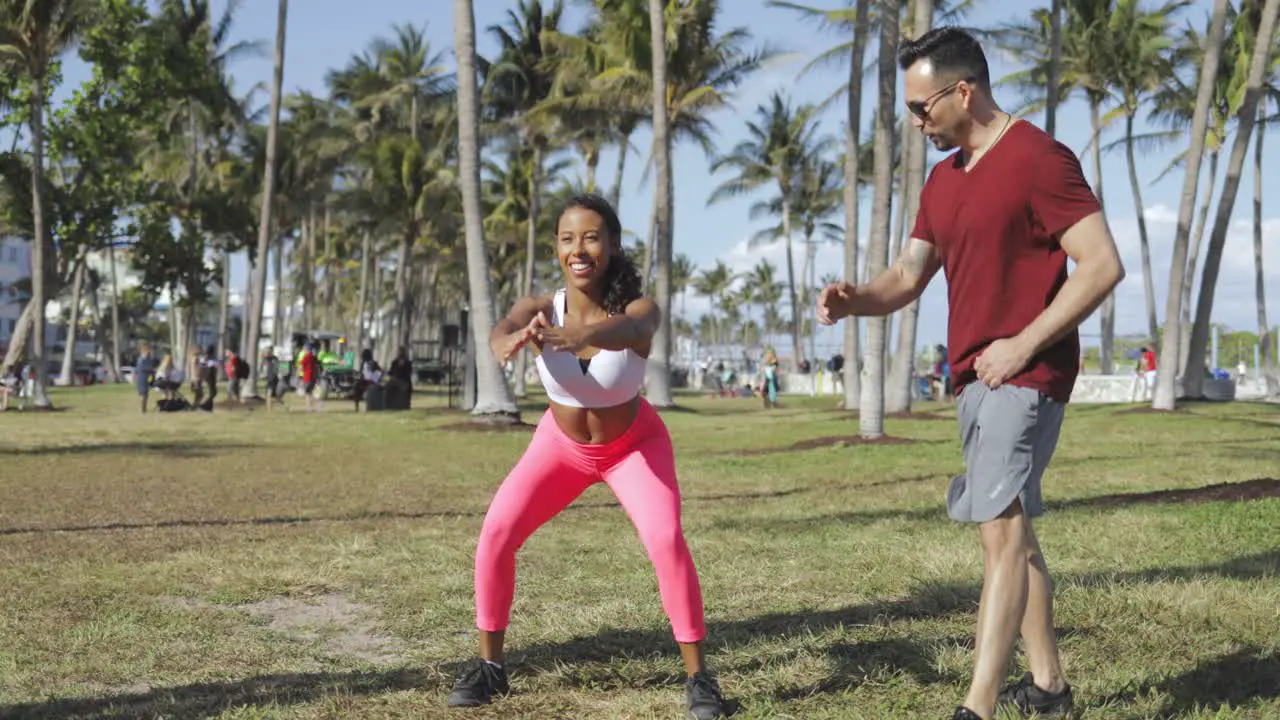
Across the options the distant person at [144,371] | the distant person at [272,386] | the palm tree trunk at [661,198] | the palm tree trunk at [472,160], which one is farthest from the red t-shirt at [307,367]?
the palm tree trunk at [472,160]

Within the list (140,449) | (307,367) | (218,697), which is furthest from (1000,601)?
(307,367)

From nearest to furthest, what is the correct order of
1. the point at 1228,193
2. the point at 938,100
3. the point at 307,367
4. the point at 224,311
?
the point at 938,100 → the point at 1228,193 → the point at 307,367 → the point at 224,311

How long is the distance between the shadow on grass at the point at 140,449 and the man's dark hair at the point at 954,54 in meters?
13.9

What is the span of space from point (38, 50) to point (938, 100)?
91.3ft

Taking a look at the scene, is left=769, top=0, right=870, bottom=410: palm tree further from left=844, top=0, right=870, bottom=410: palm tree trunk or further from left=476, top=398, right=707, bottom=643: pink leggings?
left=476, top=398, right=707, bottom=643: pink leggings

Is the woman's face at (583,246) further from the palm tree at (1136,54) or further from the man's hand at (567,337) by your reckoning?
the palm tree at (1136,54)

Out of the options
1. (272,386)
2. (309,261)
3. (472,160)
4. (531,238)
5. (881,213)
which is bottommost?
(272,386)

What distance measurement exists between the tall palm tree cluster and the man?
44.9 ft

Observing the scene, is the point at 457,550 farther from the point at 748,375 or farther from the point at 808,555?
the point at 748,375

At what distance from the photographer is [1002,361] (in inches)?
127

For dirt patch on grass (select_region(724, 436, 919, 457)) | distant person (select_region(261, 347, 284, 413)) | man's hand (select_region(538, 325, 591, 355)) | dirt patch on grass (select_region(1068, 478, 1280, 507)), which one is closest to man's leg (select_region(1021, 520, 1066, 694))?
man's hand (select_region(538, 325, 591, 355))

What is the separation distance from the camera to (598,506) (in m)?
9.89

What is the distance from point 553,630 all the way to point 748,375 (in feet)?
195

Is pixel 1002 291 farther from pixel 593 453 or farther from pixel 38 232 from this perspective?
pixel 38 232
